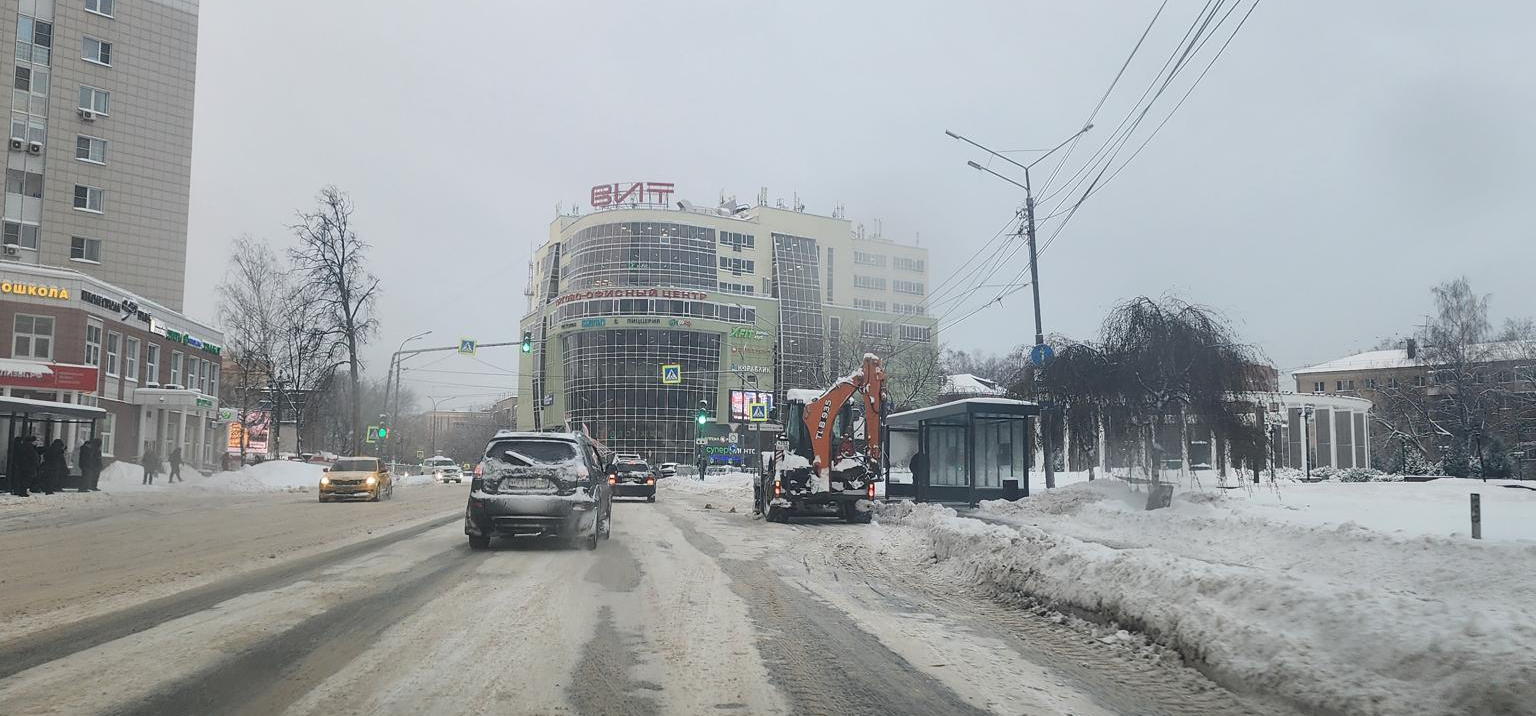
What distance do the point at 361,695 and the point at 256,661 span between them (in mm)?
1285

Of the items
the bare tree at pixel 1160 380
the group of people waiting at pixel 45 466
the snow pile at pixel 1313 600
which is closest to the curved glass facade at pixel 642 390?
the group of people waiting at pixel 45 466

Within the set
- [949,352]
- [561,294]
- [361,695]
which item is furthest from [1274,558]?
[561,294]

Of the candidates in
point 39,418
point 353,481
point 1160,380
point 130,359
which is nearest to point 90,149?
point 130,359

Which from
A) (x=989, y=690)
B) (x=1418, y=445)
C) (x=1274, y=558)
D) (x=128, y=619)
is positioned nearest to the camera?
(x=989, y=690)

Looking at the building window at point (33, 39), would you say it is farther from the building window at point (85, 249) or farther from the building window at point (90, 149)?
the building window at point (85, 249)

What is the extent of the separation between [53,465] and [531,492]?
22388 mm

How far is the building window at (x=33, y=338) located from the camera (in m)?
34.9

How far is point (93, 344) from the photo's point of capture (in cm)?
3706

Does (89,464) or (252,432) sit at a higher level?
(252,432)

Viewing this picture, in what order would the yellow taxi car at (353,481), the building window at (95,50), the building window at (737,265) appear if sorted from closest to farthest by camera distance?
the yellow taxi car at (353,481), the building window at (95,50), the building window at (737,265)

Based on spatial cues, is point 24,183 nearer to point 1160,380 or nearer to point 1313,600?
point 1160,380

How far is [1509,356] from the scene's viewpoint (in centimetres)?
5422

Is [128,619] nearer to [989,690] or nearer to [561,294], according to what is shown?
[989,690]

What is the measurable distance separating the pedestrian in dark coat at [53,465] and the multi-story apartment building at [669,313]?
63.2 metres
